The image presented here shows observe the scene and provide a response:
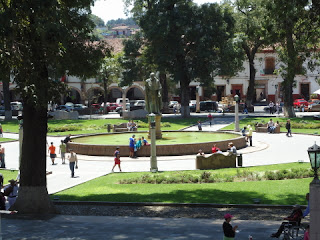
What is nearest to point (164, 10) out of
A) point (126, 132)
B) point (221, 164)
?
point (126, 132)

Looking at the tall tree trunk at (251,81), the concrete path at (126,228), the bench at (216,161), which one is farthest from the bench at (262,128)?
the concrete path at (126,228)

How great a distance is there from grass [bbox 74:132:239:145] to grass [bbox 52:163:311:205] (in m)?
10.6

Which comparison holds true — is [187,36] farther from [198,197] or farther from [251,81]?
[198,197]

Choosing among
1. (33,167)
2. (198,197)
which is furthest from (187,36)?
(33,167)

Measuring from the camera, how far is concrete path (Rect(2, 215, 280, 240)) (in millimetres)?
12961

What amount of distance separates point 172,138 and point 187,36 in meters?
18.8

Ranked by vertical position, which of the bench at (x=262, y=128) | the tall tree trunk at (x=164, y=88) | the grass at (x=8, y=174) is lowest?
the grass at (x=8, y=174)

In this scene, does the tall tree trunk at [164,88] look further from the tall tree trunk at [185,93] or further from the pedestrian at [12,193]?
the pedestrian at [12,193]

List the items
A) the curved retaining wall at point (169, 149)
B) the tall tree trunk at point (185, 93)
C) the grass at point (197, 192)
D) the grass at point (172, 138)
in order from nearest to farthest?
the grass at point (197, 192) < the curved retaining wall at point (169, 149) < the grass at point (172, 138) < the tall tree trunk at point (185, 93)

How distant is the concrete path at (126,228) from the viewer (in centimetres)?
1296

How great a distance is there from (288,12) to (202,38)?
3000 cm

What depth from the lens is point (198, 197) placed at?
17.3 metres

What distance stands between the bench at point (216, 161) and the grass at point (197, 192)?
4449 millimetres

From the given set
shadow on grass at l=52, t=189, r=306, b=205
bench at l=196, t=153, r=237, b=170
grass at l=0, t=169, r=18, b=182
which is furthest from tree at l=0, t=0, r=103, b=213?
bench at l=196, t=153, r=237, b=170
